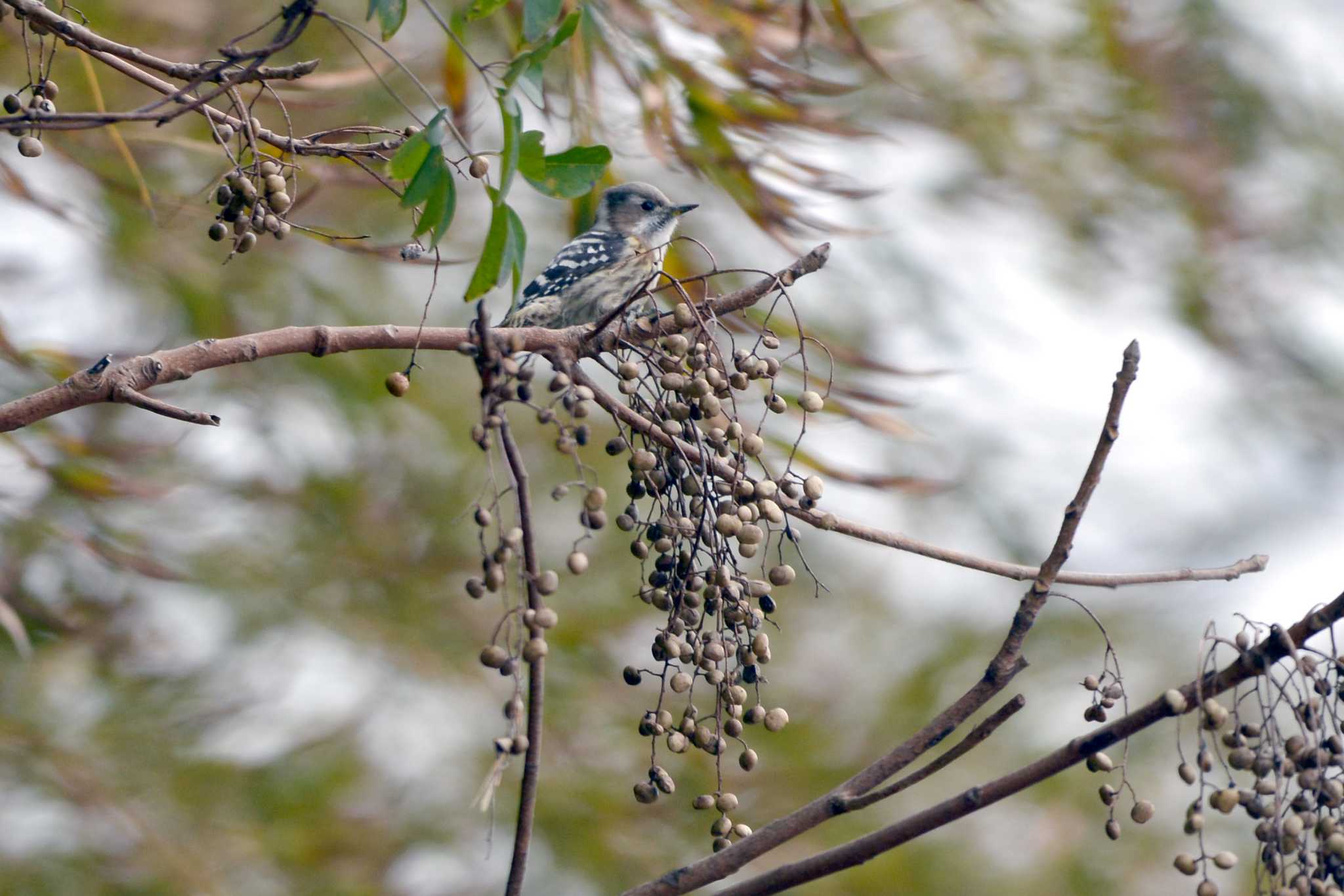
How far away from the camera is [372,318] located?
5.59 meters

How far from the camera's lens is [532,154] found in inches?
62.3

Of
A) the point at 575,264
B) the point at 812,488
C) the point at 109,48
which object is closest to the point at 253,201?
the point at 109,48

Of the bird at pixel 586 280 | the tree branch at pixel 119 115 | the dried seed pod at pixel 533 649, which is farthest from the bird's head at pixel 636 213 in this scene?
the dried seed pod at pixel 533 649

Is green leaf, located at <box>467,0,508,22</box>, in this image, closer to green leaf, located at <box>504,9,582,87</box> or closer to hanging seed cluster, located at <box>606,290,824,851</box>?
green leaf, located at <box>504,9,582,87</box>

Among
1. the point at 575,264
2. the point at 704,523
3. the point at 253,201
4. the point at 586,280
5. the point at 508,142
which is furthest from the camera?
the point at 575,264

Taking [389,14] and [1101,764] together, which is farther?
[389,14]

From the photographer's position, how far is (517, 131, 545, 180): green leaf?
1581 millimetres

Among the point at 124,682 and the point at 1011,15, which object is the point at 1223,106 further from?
the point at 124,682

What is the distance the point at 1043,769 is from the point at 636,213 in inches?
153

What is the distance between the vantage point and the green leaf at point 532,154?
1581 millimetres

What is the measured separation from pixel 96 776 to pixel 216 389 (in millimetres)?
1655

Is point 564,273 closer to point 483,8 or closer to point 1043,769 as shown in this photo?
point 483,8

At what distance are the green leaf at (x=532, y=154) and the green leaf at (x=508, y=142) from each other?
37 mm

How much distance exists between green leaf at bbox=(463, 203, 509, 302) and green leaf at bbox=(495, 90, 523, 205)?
27 millimetres
